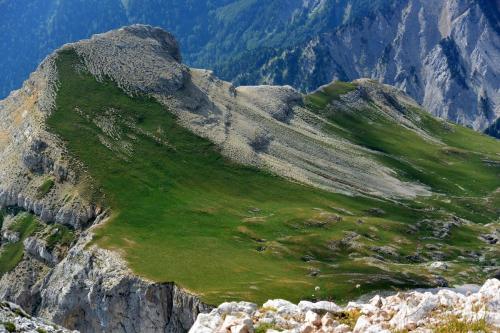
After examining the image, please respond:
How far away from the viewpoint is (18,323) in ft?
150

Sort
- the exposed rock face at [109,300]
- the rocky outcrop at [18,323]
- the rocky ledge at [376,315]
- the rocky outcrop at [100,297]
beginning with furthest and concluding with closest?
the rocky outcrop at [100,297]
the exposed rock face at [109,300]
the rocky outcrop at [18,323]
the rocky ledge at [376,315]

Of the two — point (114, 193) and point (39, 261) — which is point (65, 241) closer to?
point (39, 261)

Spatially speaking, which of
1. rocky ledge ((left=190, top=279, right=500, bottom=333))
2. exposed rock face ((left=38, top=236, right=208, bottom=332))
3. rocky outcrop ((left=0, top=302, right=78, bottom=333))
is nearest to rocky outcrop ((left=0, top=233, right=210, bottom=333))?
exposed rock face ((left=38, top=236, right=208, bottom=332))

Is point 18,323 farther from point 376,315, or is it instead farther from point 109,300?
point 109,300

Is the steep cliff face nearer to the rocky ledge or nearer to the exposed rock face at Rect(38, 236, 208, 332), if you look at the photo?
the exposed rock face at Rect(38, 236, 208, 332)

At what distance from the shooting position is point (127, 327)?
148 m

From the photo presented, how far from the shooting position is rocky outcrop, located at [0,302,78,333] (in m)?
44.2

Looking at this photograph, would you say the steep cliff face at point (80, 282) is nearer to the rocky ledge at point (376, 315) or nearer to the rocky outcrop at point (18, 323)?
the rocky outcrop at point (18, 323)

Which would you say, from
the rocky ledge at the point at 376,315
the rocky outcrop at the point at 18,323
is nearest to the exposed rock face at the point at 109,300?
the rocky outcrop at the point at 18,323

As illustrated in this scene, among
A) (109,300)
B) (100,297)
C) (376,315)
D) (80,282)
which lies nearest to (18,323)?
(376,315)

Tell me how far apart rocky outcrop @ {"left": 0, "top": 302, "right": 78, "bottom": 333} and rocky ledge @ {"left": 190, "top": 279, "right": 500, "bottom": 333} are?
1501cm

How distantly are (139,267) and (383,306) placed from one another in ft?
398

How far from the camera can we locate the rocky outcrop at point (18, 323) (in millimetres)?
44188

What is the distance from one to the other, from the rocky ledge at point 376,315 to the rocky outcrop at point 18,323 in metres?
15.0
